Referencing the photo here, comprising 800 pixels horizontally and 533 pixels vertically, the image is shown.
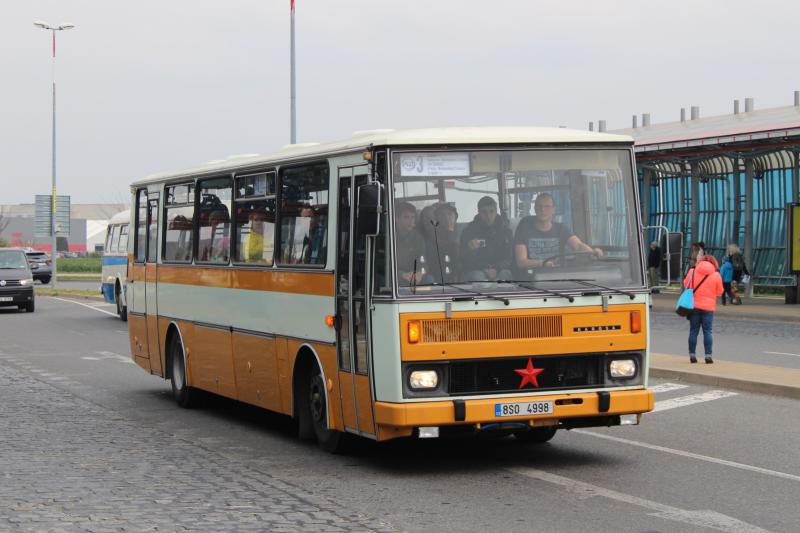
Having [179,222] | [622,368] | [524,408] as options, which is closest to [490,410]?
[524,408]

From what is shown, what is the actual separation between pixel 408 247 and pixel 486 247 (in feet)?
1.96

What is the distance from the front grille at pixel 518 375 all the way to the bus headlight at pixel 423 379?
0.38 feet

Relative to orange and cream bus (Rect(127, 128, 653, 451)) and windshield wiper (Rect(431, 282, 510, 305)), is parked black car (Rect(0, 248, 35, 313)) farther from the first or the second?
windshield wiper (Rect(431, 282, 510, 305))

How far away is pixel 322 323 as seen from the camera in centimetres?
1122

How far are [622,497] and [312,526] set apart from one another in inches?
88.1

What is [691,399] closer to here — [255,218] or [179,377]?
[255,218]

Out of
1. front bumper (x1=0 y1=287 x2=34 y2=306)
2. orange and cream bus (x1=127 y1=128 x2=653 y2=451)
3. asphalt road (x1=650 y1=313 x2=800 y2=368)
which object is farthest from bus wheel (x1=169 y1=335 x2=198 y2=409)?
front bumper (x1=0 y1=287 x2=34 y2=306)

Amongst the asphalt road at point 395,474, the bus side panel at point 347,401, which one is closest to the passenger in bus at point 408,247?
the bus side panel at point 347,401

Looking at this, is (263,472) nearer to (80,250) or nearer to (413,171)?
(413,171)

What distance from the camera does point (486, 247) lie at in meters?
10.2

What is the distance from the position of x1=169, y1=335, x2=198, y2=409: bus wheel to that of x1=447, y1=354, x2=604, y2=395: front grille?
6.16 m

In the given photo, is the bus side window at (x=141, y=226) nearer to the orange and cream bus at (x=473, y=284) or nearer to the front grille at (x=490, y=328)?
the orange and cream bus at (x=473, y=284)

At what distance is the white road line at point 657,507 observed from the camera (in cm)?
809

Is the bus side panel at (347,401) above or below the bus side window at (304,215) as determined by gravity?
below
